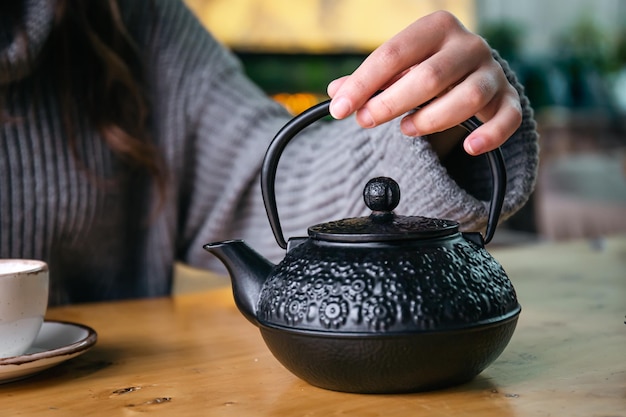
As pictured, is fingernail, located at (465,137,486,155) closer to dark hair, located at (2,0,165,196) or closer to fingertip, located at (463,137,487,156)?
fingertip, located at (463,137,487,156)

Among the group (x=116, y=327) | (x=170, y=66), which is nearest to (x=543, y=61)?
(x=170, y=66)

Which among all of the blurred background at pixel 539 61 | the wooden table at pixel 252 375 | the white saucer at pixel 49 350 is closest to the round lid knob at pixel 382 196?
the wooden table at pixel 252 375

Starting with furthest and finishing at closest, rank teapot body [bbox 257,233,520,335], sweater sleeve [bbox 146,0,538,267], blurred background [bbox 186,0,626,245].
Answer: blurred background [bbox 186,0,626,245] → sweater sleeve [bbox 146,0,538,267] → teapot body [bbox 257,233,520,335]

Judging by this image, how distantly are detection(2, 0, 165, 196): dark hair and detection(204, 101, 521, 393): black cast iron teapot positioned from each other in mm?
603

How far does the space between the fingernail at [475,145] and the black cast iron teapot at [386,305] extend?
0.06 meters

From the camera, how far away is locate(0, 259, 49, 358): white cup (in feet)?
1.89

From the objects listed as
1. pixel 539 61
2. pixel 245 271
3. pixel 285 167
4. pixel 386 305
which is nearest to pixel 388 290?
pixel 386 305

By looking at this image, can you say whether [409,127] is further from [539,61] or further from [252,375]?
[539,61]

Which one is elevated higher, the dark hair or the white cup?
the dark hair

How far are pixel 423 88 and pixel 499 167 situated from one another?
0.08 metres

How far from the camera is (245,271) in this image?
59cm

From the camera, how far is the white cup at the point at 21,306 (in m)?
0.57

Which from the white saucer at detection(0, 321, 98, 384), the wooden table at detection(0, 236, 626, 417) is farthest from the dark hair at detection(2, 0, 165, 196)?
the white saucer at detection(0, 321, 98, 384)

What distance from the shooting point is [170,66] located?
3.81 feet
